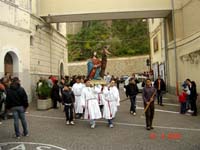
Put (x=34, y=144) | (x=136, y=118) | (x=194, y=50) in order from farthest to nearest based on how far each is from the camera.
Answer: (x=194, y=50), (x=136, y=118), (x=34, y=144)

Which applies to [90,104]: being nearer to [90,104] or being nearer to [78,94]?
[90,104]

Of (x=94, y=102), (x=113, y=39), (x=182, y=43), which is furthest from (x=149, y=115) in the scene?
(x=113, y=39)

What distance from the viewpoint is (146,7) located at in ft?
73.0

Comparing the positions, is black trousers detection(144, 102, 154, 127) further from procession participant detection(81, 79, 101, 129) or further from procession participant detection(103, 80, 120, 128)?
procession participant detection(81, 79, 101, 129)

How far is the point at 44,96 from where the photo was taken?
17.2 m

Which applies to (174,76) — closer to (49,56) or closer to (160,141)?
(49,56)

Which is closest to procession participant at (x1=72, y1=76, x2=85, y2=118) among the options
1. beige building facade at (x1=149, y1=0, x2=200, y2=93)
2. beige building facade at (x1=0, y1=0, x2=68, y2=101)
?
beige building facade at (x1=0, y1=0, x2=68, y2=101)

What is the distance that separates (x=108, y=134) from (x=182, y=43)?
44.2 feet

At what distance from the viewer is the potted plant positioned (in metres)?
17.0

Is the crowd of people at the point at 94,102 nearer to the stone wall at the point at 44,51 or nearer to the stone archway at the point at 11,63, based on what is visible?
the stone archway at the point at 11,63

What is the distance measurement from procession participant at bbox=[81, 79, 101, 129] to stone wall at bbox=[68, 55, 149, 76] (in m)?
38.7

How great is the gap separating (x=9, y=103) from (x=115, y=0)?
551 inches

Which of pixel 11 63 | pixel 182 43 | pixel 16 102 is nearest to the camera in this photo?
pixel 16 102

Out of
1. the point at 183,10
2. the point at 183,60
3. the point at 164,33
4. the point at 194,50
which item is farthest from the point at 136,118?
the point at 164,33
